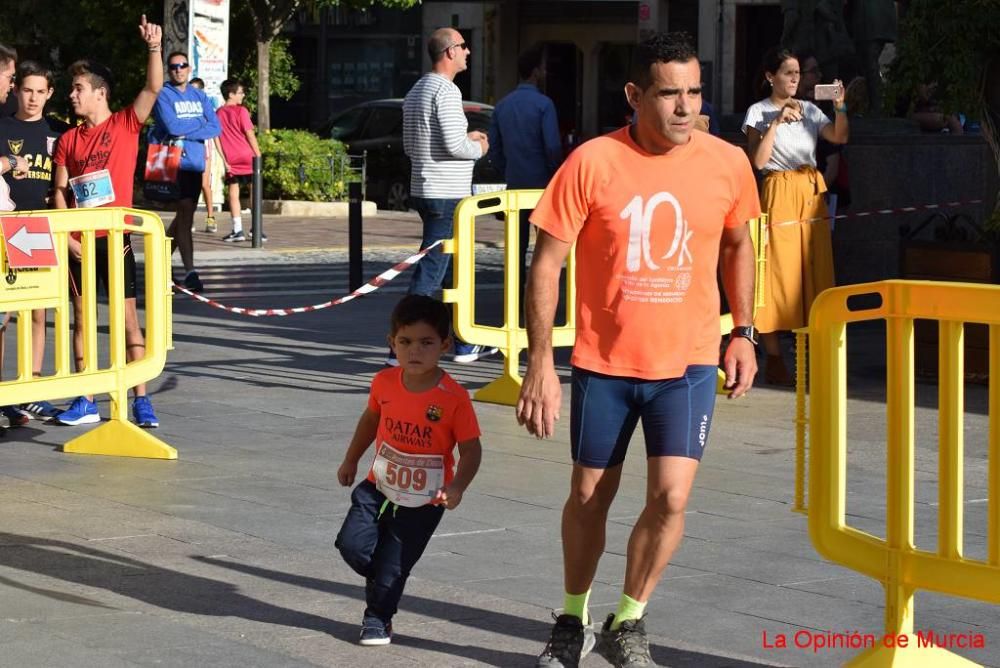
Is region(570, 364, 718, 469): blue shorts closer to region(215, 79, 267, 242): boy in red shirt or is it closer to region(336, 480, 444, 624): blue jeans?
region(336, 480, 444, 624): blue jeans

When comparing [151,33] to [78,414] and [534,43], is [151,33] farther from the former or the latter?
[534,43]

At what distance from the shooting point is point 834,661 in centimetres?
555

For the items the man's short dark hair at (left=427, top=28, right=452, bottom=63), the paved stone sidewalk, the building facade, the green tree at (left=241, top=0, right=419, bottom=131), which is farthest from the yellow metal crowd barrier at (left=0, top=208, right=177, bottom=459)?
the building facade

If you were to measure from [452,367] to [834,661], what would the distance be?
21.5ft

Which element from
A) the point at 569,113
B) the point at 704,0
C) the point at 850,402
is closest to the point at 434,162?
the point at 850,402

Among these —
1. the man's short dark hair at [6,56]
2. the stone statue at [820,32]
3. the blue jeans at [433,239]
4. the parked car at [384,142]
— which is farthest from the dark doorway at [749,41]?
the man's short dark hair at [6,56]

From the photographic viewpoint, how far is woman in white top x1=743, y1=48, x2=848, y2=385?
10836 millimetres

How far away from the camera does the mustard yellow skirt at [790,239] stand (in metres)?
10.9

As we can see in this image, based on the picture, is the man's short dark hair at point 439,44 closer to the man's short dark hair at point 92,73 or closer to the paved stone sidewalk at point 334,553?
the paved stone sidewalk at point 334,553

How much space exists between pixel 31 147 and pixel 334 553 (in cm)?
394

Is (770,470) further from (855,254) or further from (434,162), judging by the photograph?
(855,254)

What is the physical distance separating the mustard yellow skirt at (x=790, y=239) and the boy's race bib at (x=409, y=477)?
5.48 metres

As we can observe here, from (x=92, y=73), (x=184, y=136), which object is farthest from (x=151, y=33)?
(x=184, y=136)

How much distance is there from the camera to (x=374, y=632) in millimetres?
5641
